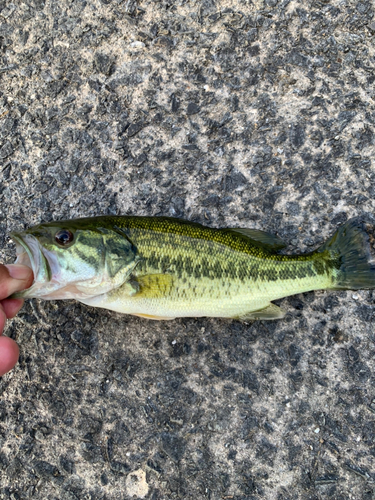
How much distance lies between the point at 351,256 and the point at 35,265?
102 inches

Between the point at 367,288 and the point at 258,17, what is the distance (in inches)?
108

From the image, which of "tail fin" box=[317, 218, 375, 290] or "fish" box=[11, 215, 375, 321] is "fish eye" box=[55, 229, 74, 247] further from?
"tail fin" box=[317, 218, 375, 290]

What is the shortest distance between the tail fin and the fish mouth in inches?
88.9

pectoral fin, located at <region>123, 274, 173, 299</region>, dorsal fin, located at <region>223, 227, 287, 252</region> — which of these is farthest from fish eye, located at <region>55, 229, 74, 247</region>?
dorsal fin, located at <region>223, 227, 287, 252</region>

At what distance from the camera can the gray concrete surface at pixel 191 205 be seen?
3.39m

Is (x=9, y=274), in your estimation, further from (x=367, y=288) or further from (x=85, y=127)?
(x=367, y=288)

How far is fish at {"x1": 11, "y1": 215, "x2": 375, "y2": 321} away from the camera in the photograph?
301 cm

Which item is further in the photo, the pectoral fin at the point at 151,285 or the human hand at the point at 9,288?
the pectoral fin at the point at 151,285

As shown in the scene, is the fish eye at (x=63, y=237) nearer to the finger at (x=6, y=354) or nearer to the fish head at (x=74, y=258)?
the fish head at (x=74, y=258)

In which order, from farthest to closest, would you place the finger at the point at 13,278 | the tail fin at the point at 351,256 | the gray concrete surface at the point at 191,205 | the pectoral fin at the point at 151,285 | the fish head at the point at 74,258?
the gray concrete surface at the point at 191,205, the tail fin at the point at 351,256, the pectoral fin at the point at 151,285, the fish head at the point at 74,258, the finger at the point at 13,278

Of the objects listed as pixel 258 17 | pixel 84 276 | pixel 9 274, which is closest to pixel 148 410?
pixel 84 276

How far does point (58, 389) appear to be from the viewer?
3545 millimetres

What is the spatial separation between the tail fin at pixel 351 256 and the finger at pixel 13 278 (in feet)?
7.89

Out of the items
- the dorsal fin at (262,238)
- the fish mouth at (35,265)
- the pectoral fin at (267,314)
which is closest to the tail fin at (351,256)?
the dorsal fin at (262,238)
